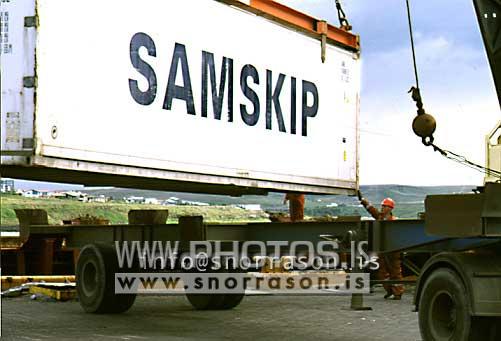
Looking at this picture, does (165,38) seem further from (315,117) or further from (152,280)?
(152,280)

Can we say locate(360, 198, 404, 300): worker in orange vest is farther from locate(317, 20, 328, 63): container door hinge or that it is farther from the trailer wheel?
the trailer wheel

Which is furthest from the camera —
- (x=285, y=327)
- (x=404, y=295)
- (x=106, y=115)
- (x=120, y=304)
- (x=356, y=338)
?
(x=404, y=295)

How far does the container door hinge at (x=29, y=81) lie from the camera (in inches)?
269

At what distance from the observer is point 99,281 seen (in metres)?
10.9

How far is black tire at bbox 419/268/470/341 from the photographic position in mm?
6660

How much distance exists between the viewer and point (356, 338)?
888cm

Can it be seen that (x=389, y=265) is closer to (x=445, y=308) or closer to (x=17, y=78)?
(x=445, y=308)

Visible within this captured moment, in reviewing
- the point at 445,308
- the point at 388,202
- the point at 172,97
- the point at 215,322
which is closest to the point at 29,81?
the point at 172,97

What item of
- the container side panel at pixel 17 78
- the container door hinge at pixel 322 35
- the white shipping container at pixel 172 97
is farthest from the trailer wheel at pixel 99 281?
the container side panel at pixel 17 78

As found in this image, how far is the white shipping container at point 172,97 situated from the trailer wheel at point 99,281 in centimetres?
142

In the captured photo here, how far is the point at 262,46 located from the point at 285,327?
3286 millimetres

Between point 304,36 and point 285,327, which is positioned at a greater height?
point 304,36

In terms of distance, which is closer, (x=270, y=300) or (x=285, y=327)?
(x=285, y=327)

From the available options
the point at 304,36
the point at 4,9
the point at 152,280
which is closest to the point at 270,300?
the point at 152,280
